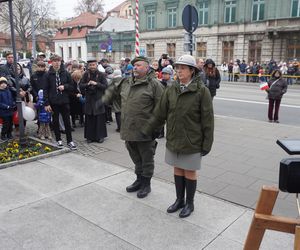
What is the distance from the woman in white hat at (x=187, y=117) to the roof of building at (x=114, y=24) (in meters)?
55.8

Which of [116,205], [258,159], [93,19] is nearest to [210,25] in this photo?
[93,19]

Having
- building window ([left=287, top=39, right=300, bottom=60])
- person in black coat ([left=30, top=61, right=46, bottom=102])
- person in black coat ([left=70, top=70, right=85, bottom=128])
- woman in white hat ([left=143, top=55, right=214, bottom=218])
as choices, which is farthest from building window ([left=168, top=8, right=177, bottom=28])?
woman in white hat ([left=143, top=55, right=214, bottom=218])

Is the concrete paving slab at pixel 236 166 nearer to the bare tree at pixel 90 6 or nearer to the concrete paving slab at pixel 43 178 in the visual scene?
the concrete paving slab at pixel 43 178

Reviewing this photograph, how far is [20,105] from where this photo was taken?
21.9 feet

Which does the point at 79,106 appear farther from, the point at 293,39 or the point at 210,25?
the point at 210,25

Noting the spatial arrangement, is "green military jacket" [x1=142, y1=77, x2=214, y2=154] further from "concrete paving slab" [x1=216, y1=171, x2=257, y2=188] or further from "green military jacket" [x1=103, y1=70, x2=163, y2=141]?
"concrete paving slab" [x1=216, y1=171, x2=257, y2=188]

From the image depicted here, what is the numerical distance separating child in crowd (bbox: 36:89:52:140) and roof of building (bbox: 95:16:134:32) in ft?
170

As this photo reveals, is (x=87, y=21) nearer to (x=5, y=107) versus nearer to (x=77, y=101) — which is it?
(x=77, y=101)

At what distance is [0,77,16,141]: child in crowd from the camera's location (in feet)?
23.7

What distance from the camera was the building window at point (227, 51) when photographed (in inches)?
1390

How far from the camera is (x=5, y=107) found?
285 inches

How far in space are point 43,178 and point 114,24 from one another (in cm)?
5717

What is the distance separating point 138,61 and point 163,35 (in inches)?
1527

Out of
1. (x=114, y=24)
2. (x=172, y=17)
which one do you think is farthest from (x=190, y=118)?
(x=114, y=24)
